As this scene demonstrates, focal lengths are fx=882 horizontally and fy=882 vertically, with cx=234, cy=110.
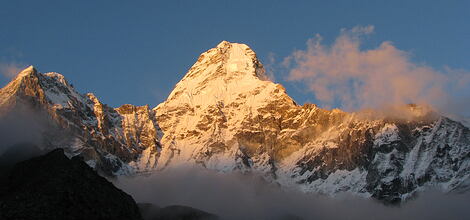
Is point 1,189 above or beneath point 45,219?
above

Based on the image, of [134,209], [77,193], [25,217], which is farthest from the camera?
[134,209]

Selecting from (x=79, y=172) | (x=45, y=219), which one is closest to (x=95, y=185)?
(x=79, y=172)

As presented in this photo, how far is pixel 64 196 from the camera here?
455 feet

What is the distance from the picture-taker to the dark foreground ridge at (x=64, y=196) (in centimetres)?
13400

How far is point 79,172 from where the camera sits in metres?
149

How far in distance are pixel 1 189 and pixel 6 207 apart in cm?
2388

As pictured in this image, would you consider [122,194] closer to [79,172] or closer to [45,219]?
[79,172]

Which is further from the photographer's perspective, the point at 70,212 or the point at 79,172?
the point at 79,172

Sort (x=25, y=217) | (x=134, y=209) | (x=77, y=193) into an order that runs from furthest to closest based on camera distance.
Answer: (x=134, y=209), (x=77, y=193), (x=25, y=217)

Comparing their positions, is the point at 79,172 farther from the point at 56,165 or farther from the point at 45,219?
the point at 45,219

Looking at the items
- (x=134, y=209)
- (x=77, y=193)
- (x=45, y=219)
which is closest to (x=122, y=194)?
(x=134, y=209)

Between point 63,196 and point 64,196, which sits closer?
point 63,196

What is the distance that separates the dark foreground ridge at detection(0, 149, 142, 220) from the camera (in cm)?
13400

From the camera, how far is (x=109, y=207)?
472 feet
